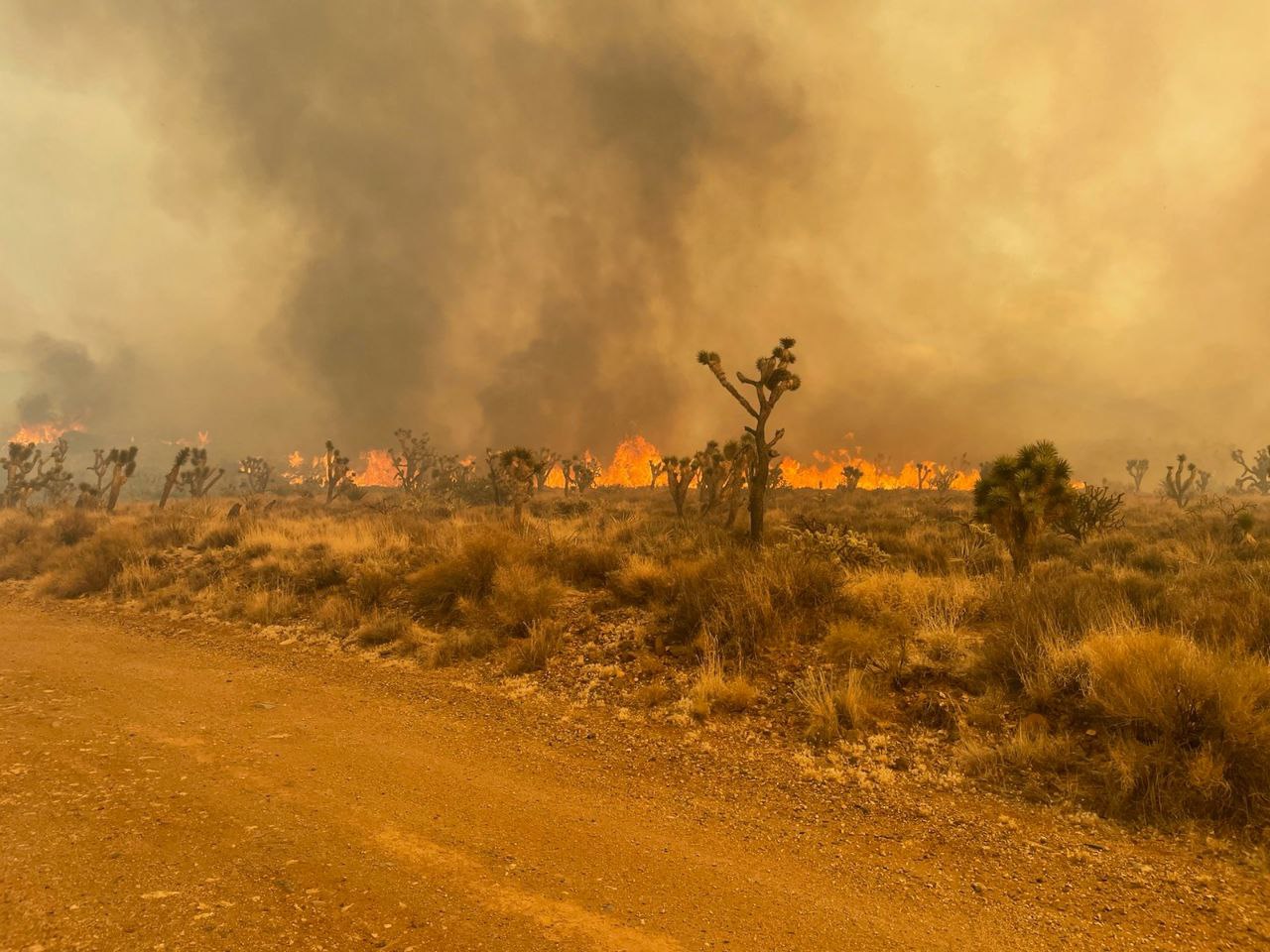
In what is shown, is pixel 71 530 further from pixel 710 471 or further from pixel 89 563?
pixel 710 471

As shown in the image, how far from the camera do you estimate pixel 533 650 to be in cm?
877

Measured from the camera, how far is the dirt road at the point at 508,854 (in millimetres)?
3457

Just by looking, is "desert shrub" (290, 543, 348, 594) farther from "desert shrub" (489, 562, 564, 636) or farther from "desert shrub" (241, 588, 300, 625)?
"desert shrub" (489, 562, 564, 636)

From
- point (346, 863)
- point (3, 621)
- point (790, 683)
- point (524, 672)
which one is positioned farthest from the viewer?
point (3, 621)

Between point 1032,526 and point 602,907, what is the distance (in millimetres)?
12863

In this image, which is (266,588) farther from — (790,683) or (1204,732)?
(1204,732)

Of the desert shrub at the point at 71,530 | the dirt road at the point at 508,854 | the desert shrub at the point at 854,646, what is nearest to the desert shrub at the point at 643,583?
the desert shrub at the point at 854,646

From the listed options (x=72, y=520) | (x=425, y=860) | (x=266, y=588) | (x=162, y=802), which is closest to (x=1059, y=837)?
(x=425, y=860)

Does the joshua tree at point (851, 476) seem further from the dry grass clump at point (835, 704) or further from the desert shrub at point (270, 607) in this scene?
the dry grass clump at point (835, 704)

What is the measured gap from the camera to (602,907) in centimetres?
371

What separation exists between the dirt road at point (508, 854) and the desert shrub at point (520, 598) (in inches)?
129

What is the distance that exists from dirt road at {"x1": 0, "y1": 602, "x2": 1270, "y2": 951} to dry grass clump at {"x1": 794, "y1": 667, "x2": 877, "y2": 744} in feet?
3.41

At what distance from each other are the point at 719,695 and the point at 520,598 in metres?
4.50

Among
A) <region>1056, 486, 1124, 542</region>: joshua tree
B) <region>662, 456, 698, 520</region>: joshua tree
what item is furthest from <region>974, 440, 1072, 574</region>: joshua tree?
<region>662, 456, 698, 520</region>: joshua tree
